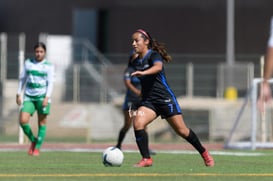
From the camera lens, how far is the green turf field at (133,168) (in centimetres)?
1340

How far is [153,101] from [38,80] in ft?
15.8

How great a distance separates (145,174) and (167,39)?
3057 cm

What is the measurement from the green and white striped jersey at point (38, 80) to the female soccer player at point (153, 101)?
4.41m

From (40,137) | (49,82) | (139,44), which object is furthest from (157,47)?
(40,137)

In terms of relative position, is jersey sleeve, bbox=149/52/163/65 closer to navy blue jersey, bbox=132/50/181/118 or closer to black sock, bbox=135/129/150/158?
navy blue jersey, bbox=132/50/181/118

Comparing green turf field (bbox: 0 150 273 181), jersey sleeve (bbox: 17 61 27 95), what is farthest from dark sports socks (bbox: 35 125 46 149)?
jersey sleeve (bbox: 17 61 27 95)

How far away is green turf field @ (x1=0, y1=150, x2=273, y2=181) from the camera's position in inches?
527

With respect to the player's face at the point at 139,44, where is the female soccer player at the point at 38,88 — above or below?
below

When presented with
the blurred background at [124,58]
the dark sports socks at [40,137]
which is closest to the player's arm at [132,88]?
the dark sports socks at [40,137]

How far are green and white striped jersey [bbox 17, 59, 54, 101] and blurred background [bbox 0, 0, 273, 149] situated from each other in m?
5.85

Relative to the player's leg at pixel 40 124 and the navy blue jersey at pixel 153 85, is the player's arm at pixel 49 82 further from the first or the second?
the navy blue jersey at pixel 153 85

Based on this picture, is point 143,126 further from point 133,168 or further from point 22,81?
point 22,81

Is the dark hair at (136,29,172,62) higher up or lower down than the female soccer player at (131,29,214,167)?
higher up

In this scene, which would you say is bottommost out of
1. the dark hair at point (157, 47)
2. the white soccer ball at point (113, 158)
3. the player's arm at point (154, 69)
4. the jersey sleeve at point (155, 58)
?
the white soccer ball at point (113, 158)
